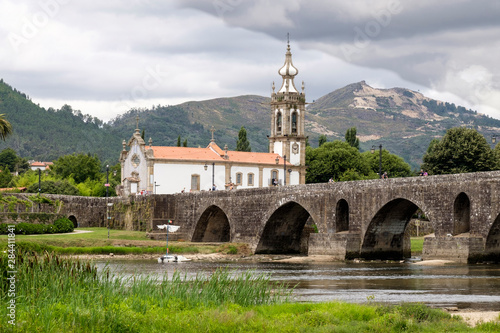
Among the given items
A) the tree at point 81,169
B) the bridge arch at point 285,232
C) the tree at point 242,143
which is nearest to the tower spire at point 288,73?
the tree at point 242,143

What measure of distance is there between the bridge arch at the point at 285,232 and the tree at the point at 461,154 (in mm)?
25569

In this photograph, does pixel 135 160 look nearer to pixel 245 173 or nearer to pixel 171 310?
pixel 245 173

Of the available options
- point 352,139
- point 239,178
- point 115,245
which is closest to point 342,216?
point 115,245

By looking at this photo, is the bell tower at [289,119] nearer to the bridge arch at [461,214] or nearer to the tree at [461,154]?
the tree at [461,154]

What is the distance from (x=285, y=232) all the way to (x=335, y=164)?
53811mm

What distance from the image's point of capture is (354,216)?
5638cm

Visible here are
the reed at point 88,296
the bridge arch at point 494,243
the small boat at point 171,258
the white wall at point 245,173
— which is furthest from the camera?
the white wall at point 245,173

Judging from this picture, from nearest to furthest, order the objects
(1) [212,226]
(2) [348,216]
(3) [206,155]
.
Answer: (2) [348,216], (1) [212,226], (3) [206,155]

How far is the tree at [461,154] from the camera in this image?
288 ft

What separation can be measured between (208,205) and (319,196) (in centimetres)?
1744

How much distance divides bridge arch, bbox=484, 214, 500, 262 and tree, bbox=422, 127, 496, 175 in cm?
4072

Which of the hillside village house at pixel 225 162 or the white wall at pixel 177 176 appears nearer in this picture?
the white wall at pixel 177 176

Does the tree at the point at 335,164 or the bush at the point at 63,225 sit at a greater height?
the tree at the point at 335,164

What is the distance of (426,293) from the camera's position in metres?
34.9
